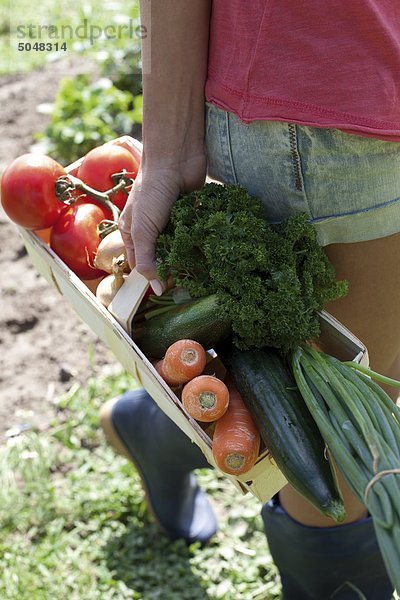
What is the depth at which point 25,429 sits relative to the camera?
10.7 feet

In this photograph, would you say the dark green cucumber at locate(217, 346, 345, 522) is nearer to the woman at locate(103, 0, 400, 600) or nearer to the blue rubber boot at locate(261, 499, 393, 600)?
the woman at locate(103, 0, 400, 600)

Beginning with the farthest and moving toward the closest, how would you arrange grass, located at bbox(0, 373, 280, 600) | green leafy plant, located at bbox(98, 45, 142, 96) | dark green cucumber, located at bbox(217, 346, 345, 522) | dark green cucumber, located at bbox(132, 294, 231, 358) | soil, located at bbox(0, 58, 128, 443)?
green leafy plant, located at bbox(98, 45, 142, 96), soil, located at bbox(0, 58, 128, 443), grass, located at bbox(0, 373, 280, 600), dark green cucumber, located at bbox(132, 294, 231, 358), dark green cucumber, located at bbox(217, 346, 345, 522)

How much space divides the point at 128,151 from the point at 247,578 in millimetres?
1519

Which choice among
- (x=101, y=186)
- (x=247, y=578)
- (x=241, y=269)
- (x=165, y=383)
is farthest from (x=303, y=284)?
(x=247, y=578)

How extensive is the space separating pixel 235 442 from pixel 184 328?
1.10ft

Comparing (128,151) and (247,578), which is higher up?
(128,151)

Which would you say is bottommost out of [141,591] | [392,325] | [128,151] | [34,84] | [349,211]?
[141,591]

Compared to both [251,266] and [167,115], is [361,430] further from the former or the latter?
[167,115]

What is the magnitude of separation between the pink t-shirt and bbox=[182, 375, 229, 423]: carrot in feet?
1.99

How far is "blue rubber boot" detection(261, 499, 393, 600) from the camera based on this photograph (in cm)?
230

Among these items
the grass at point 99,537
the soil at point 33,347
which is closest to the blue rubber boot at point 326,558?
the grass at point 99,537

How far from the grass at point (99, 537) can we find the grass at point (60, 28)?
324 centimetres

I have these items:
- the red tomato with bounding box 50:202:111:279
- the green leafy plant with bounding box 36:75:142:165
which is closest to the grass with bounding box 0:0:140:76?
the green leafy plant with bounding box 36:75:142:165

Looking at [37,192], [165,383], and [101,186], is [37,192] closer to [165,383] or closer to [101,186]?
[101,186]
